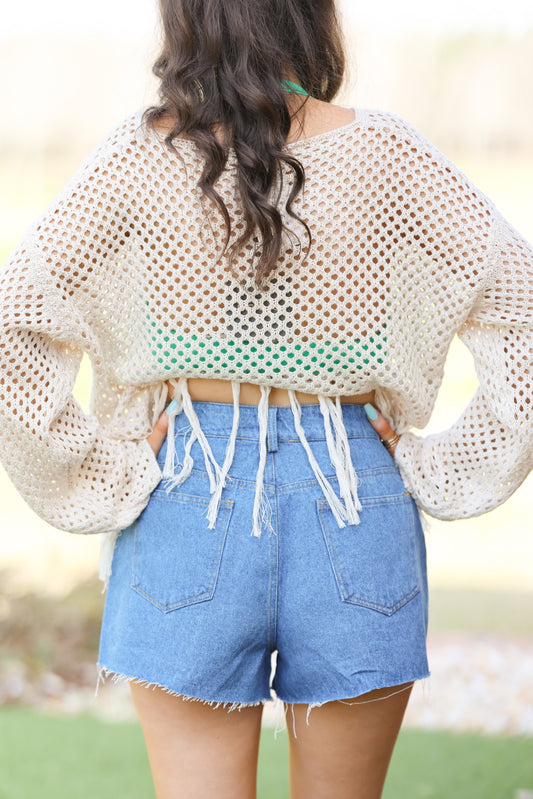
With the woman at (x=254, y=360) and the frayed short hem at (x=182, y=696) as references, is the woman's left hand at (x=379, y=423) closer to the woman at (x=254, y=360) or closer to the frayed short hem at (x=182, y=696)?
the woman at (x=254, y=360)

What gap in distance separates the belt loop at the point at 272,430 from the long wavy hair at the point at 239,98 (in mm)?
209

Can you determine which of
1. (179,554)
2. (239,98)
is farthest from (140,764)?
(239,98)

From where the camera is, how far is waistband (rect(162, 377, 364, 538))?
1396 millimetres

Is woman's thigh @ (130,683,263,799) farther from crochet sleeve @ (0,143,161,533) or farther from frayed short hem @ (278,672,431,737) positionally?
crochet sleeve @ (0,143,161,533)

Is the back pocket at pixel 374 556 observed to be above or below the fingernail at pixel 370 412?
below

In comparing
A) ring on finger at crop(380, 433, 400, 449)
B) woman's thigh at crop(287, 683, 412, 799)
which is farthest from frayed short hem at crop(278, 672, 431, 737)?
ring on finger at crop(380, 433, 400, 449)

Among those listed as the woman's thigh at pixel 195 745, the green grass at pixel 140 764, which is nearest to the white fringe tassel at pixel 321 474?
the woman's thigh at pixel 195 745

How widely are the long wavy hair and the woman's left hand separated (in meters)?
0.31

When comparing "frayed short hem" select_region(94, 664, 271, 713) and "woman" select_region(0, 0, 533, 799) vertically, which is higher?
"woman" select_region(0, 0, 533, 799)

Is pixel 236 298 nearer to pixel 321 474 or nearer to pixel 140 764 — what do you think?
pixel 321 474

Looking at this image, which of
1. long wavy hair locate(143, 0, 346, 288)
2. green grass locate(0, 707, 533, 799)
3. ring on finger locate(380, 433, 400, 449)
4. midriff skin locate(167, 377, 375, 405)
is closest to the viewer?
long wavy hair locate(143, 0, 346, 288)

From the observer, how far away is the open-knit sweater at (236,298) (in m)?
1.40

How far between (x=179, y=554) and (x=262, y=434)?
228 mm

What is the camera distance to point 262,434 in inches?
56.2
